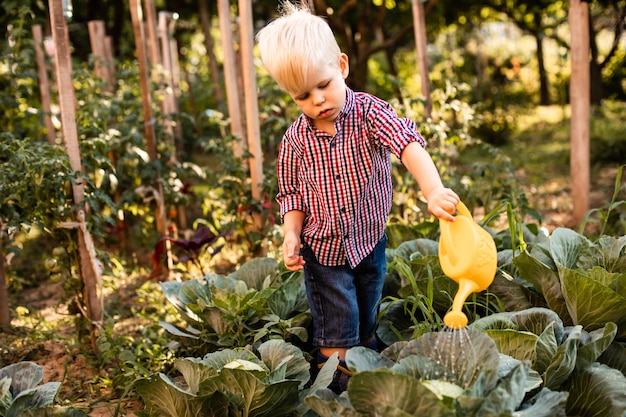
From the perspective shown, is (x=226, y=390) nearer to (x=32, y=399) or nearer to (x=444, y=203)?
(x=32, y=399)

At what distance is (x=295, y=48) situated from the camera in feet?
6.23

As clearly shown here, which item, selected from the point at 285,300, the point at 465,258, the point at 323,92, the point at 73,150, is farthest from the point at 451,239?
the point at 73,150

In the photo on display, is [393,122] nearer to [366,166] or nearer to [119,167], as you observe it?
[366,166]

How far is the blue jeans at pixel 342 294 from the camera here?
2293 mm

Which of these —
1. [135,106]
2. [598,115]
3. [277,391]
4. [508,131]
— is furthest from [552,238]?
[598,115]

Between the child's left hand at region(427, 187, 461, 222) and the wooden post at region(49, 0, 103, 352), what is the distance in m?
1.58

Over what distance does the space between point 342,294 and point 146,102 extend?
2.08m

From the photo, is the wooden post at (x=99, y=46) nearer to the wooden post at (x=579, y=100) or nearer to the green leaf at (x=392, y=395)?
the wooden post at (x=579, y=100)

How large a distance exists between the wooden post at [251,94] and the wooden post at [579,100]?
1.78 meters

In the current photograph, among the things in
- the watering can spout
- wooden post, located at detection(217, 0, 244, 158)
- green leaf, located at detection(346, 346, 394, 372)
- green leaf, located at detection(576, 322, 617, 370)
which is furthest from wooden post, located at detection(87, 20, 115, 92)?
green leaf, located at detection(576, 322, 617, 370)

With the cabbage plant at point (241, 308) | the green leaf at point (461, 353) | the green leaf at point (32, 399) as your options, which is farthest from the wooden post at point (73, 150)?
the green leaf at point (461, 353)

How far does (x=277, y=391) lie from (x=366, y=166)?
2.43ft

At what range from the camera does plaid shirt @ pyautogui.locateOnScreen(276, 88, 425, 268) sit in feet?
7.10

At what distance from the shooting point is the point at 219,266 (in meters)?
4.33
